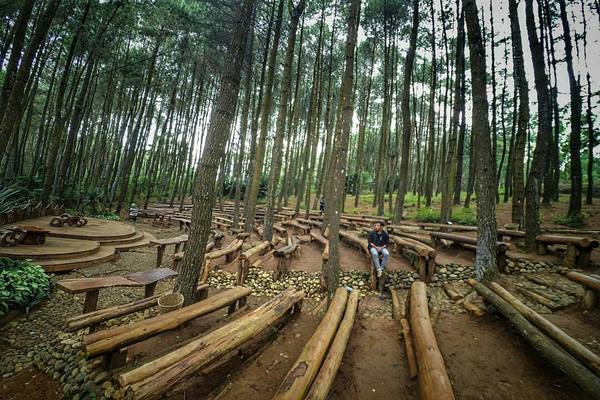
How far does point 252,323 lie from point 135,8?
1449cm

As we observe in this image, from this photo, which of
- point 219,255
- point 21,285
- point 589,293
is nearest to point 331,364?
point 589,293

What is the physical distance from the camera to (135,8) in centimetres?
1066

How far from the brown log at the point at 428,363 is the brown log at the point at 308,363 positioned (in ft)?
3.07

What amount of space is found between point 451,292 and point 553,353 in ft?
6.67

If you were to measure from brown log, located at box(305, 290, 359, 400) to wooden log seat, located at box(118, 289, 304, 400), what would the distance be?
2.72 feet

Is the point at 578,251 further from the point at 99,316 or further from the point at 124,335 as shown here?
the point at 99,316

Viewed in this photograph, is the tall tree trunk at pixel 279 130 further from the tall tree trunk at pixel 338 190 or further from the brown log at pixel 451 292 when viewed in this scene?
the brown log at pixel 451 292

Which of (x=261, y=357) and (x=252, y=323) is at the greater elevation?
(x=252, y=323)

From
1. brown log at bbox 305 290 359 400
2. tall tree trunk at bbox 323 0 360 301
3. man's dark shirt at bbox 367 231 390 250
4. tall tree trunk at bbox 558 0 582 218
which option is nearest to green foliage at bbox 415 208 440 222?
tall tree trunk at bbox 558 0 582 218

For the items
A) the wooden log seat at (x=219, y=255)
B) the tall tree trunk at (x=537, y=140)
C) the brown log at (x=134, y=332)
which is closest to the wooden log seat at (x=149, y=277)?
the brown log at (x=134, y=332)

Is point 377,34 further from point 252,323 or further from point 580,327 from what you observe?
point 252,323

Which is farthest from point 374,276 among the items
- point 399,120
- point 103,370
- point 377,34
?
point 399,120

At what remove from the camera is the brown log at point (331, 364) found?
196 centimetres

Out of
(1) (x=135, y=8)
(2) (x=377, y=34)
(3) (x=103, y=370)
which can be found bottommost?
(3) (x=103, y=370)
